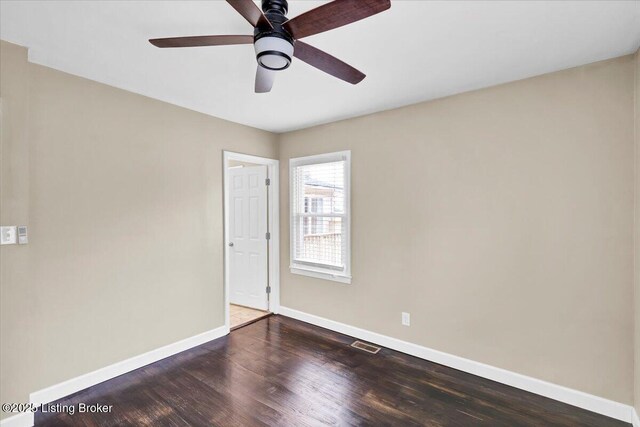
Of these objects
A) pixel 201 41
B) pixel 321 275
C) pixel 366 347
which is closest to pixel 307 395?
pixel 366 347

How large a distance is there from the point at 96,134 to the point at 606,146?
3.95 meters

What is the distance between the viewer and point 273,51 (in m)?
1.50

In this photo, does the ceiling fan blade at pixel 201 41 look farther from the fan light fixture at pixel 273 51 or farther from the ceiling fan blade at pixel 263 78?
the ceiling fan blade at pixel 263 78

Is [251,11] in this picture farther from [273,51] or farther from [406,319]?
[406,319]

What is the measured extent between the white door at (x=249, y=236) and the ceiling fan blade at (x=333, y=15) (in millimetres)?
2943

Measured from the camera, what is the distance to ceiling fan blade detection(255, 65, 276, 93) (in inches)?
70.5

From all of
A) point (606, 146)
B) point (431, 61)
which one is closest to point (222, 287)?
point (431, 61)

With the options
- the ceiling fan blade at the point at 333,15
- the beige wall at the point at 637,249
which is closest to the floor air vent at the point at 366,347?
the beige wall at the point at 637,249

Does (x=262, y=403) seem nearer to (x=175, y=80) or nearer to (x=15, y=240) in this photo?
(x=15, y=240)

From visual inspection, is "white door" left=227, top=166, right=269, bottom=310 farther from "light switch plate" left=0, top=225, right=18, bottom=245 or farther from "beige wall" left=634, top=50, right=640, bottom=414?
"beige wall" left=634, top=50, right=640, bottom=414

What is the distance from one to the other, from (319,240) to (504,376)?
230 cm

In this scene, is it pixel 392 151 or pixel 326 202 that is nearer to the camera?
pixel 392 151

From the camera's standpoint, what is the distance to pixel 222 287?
12.0 ft

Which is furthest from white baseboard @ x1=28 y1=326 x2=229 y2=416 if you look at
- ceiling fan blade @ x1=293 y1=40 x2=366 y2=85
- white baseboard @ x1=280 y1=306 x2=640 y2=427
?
ceiling fan blade @ x1=293 y1=40 x2=366 y2=85
